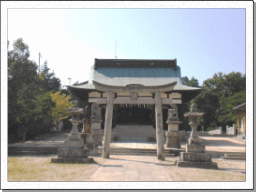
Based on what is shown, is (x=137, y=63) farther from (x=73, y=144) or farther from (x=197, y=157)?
(x=197, y=157)

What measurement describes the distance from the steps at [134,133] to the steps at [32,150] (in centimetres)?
675

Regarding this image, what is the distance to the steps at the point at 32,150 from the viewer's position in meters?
13.0

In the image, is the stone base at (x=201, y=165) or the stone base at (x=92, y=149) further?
the stone base at (x=92, y=149)

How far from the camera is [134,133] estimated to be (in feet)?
69.1

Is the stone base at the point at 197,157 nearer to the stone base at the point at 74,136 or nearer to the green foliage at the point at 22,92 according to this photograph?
the stone base at the point at 74,136

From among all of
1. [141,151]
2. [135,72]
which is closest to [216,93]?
[135,72]

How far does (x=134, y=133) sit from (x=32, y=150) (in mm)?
10021

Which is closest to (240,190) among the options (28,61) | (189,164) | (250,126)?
(250,126)

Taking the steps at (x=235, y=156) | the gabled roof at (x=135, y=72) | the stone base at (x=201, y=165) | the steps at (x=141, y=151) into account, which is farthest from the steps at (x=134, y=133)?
the stone base at (x=201, y=165)

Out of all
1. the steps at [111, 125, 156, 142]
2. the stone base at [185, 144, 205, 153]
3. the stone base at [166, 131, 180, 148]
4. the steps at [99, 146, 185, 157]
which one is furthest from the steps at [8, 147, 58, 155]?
the stone base at [185, 144, 205, 153]

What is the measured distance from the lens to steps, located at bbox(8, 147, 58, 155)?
1302 cm

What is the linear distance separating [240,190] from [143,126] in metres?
17.7

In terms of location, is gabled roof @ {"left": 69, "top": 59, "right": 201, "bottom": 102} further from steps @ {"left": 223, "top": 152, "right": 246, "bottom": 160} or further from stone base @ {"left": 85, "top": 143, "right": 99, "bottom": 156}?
stone base @ {"left": 85, "top": 143, "right": 99, "bottom": 156}

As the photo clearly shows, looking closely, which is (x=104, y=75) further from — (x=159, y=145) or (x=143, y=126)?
(x=159, y=145)
